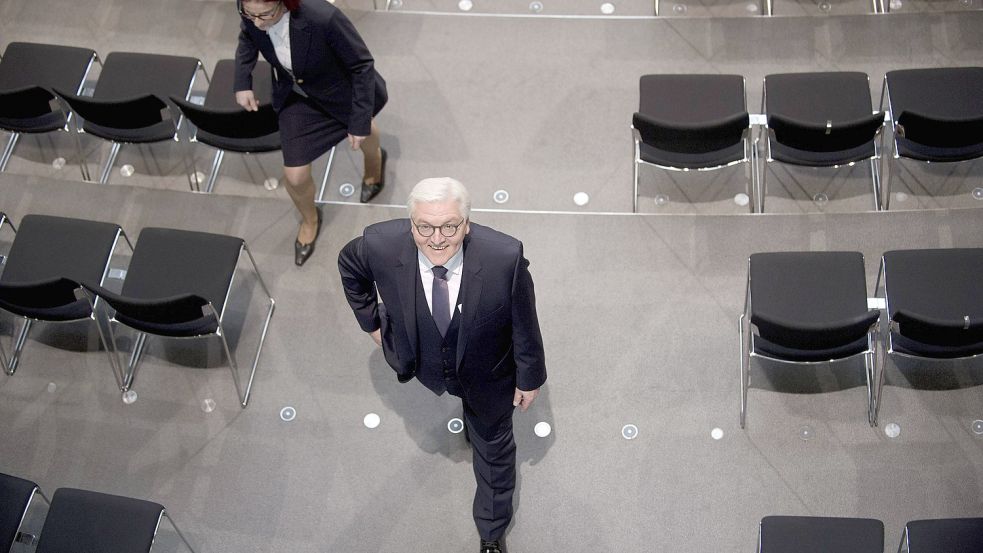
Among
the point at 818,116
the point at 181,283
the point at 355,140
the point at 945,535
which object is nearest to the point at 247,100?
the point at 355,140

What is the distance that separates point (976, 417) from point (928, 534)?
106 centimetres

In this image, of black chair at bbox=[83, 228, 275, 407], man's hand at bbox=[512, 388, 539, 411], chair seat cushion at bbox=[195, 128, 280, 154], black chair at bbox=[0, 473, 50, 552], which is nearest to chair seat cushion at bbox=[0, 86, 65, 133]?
chair seat cushion at bbox=[195, 128, 280, 154]

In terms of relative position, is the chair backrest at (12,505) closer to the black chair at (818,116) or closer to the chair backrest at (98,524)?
the chair backrest at (98,524)

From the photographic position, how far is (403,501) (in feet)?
18.0

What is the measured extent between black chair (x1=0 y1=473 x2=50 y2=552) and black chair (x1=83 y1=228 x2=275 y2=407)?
0.86 metres

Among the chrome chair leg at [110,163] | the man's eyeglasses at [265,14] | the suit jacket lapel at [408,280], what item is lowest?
the chrome chair leg at [110,163]

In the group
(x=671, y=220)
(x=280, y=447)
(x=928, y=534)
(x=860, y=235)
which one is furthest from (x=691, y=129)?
(x=280, y=447)

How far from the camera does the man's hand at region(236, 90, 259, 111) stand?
584 cm

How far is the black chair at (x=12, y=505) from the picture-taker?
5078 mm

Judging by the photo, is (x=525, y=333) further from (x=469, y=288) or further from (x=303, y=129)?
(x=303, y=129)

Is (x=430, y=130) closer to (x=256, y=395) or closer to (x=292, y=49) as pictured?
(x=292, y=49)

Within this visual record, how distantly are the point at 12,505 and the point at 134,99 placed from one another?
6.91 ft

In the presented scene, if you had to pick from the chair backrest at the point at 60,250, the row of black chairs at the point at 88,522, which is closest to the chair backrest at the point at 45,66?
the chair backrest at the point at 60,250

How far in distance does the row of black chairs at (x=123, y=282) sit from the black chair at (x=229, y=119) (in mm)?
565
